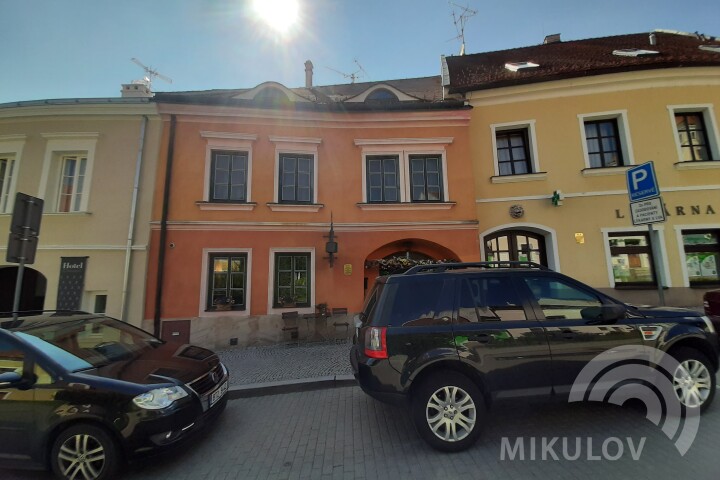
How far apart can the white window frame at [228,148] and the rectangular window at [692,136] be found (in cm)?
1293

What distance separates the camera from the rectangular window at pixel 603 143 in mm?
9195

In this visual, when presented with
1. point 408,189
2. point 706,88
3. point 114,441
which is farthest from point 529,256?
point 114,441

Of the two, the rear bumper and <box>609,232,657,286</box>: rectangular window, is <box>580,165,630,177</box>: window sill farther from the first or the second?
the rear bumper

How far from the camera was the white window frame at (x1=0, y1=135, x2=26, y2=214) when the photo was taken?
845 centimetres

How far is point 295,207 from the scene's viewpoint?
8602mm

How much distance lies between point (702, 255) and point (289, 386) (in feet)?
38.5

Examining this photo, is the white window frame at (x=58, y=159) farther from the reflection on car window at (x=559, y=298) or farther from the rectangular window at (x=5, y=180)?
the reflection on car window at (x=559, y=298)

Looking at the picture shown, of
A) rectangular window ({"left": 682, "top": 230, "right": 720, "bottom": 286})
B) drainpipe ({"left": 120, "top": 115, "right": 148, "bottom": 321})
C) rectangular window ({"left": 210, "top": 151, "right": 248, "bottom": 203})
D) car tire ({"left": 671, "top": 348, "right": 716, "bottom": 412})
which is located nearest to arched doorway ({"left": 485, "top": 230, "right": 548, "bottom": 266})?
rectangular window ({"left": 682, "top": 230, "right": 720, "bottom": 286})

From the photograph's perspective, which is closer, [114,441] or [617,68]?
[114,441]

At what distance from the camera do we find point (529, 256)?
9.22 meters

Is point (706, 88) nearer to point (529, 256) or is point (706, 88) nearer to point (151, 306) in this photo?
point (529, 256)

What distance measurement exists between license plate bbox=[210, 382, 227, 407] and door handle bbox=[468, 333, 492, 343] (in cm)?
314

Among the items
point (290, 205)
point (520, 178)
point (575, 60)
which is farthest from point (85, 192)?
point (575, 60)

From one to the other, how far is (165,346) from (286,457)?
250cm
